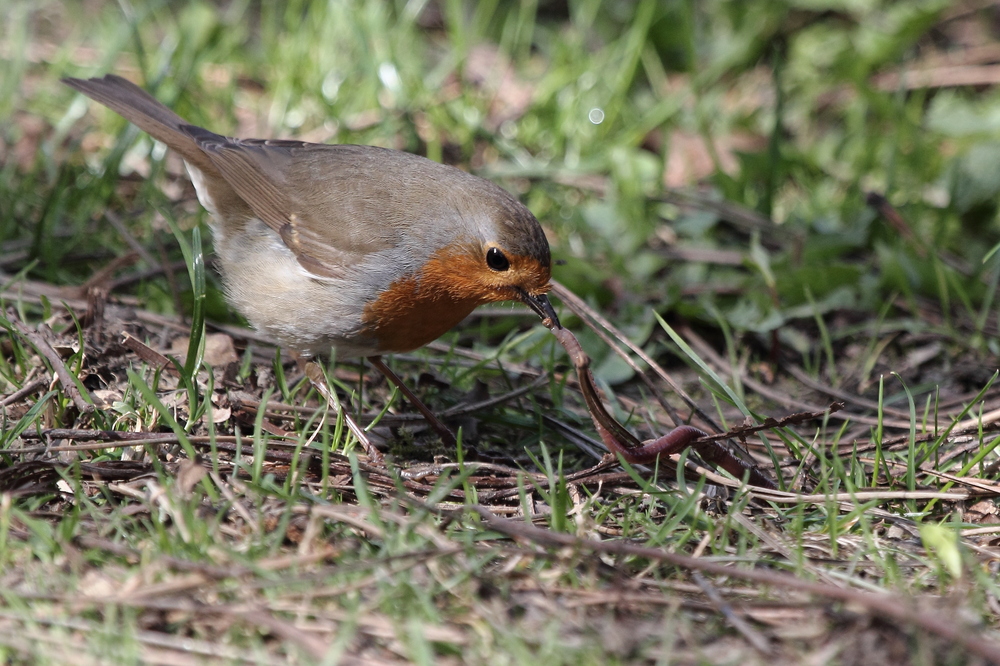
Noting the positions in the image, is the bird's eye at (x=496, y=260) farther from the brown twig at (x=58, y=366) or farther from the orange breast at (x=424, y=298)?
the brown twig at (x=58, y=366)

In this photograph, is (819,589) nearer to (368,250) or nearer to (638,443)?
(638,443)

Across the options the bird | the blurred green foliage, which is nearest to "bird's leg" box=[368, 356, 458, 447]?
the bird

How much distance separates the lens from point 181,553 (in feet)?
8.48

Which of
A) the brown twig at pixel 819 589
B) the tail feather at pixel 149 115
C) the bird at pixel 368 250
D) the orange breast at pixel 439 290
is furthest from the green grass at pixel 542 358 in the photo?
the tail feather at pixel 149 115

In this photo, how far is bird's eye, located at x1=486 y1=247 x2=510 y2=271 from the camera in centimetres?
364

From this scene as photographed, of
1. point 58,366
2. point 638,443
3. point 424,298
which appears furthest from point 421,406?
point 58,366

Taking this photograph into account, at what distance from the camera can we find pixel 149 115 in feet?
14.6

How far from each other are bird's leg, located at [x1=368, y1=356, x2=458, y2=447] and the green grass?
3.2 inches

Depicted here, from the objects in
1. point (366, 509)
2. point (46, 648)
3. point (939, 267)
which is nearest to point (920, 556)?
point (366, 509)

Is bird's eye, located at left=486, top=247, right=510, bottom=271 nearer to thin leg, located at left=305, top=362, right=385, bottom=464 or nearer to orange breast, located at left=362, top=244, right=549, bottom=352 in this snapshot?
orange breast, located at left=362, top=244, right=549, bottom=352

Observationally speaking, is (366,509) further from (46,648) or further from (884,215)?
(884,215)

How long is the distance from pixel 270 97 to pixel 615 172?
7.28 ft

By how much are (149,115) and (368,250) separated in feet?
4.52

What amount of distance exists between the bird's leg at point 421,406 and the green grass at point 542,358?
82mm
